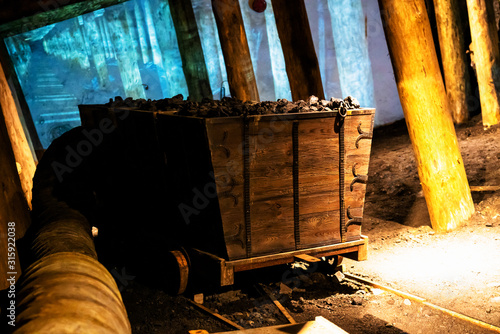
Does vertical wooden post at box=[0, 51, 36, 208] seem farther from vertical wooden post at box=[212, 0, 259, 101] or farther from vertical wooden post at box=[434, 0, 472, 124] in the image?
vertical wooden post at box=[434, 0, 472, 124]

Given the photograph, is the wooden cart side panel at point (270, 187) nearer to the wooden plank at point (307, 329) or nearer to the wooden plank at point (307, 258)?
the wooden plank at point (307, 258)

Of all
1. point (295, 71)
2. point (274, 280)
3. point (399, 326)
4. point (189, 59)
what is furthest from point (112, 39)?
point (399, 326)

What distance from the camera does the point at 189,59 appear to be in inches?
358

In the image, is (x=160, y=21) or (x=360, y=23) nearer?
(x=360, y=23)

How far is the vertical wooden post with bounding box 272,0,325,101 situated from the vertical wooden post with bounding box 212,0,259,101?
78 cm

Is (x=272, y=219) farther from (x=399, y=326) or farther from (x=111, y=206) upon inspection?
(x=111, y=206)

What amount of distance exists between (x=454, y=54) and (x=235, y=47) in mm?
4581

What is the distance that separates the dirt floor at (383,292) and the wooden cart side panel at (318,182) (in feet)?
1.83

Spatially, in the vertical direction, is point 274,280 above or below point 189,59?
below

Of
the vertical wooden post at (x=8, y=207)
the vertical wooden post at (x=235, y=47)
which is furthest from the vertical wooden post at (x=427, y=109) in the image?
the vertical wooden post at (x=8, y=207)

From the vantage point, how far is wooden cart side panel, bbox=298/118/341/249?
353 cm

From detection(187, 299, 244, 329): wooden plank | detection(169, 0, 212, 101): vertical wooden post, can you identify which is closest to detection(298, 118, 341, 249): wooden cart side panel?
detection(187, 299, 244, 329): wooden plank

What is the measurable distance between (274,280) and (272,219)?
1.00 m

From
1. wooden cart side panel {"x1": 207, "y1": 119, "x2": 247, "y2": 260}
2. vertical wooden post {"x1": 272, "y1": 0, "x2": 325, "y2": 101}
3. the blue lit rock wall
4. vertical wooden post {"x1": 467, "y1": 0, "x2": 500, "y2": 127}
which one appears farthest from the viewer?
the blue lit rock wall
